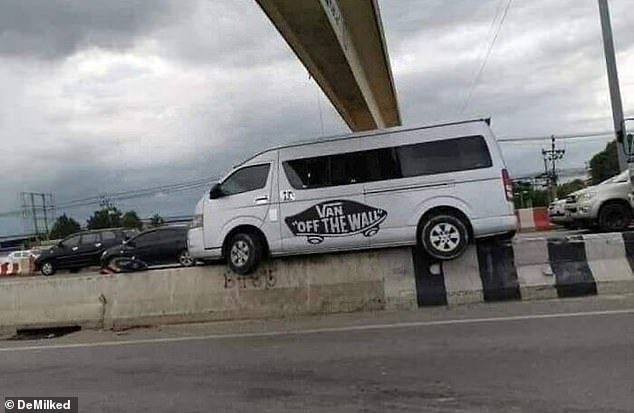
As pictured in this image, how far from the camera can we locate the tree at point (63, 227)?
315ft

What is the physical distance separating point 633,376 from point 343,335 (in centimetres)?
368

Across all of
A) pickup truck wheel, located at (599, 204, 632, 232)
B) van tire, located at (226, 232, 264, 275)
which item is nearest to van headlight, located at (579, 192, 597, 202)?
pickup truck wheel, located at (599, 204, 632, 232)

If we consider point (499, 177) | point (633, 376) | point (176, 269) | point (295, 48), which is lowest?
point (633, 376)

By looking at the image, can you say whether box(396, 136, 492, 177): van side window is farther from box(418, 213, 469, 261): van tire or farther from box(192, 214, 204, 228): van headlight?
box(192, 214, 204, 228): van headlight

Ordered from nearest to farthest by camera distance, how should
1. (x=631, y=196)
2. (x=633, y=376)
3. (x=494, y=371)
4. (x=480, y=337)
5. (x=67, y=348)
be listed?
(x=633, y=376) → (x=494, y=371) → (x=480, y=337) → (x=67, y=348) → (x=631, y=196)

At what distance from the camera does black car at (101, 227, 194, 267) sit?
2200 centimetres

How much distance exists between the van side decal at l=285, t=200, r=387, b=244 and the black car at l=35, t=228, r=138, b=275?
18.2 meters

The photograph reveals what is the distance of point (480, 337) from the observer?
7855mm

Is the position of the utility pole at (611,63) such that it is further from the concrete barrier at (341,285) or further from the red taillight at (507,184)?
the concrete barrier at (341,285)

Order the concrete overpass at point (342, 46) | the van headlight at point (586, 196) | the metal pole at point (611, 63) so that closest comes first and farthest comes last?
the concrete overpass at point (342, 46), the van headlight at point (586, 196), the metal pole at point (611, 63)

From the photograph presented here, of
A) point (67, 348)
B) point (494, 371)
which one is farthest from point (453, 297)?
point (67, 348)

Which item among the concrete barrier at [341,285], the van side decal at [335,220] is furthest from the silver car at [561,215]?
the van side decal at [335,220]

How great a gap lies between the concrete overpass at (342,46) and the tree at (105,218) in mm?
73603

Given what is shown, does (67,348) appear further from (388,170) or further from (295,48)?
(295,48)
